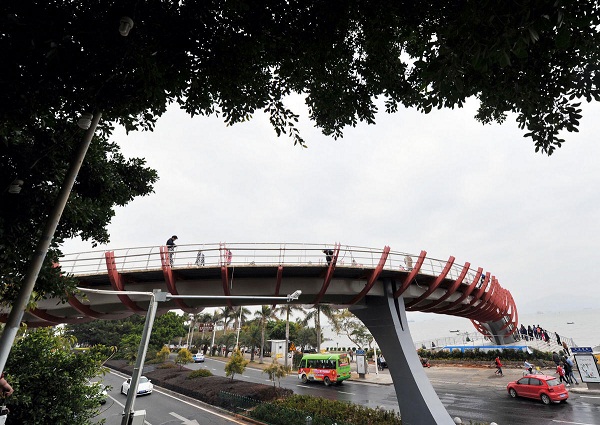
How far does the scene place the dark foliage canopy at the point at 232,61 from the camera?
12.6 ft

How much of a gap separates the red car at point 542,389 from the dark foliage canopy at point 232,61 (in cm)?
2190

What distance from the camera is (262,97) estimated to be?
683 cm

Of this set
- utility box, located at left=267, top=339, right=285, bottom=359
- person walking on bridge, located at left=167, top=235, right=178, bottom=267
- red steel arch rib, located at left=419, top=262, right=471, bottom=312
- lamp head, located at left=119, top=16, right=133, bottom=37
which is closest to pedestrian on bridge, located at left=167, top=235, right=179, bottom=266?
person walking on bridge, located at left=167, top=235, right=178, bottom=267

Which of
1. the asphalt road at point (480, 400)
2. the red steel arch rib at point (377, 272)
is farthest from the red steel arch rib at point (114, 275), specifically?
the asphalt road at point (480, 400)

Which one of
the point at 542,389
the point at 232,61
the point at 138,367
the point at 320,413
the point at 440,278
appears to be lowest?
the point at 320,413

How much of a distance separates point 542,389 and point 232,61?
2648cm

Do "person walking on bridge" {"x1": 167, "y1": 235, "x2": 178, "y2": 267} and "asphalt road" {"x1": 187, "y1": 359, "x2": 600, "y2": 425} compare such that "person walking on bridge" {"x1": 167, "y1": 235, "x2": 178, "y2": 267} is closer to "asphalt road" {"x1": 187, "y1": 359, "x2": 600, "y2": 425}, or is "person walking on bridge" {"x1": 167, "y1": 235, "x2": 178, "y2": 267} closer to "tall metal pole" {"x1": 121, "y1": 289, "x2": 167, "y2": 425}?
"tall metal pole" {"x1": 121, "y1": 289, "x2": 167, "y2": 425}

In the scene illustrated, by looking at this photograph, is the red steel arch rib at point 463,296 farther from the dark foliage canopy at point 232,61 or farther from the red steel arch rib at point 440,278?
the dark foliage canopy at point 232,61

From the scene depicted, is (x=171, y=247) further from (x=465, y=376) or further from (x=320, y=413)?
(x=465, y=376)

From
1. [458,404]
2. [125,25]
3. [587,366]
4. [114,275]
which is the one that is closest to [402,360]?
[458,404]

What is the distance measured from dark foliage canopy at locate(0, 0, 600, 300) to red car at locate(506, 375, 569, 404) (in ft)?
71.9

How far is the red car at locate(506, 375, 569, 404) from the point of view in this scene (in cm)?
2008

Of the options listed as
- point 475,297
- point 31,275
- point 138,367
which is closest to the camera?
point 31,275

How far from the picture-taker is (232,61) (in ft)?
17.9
